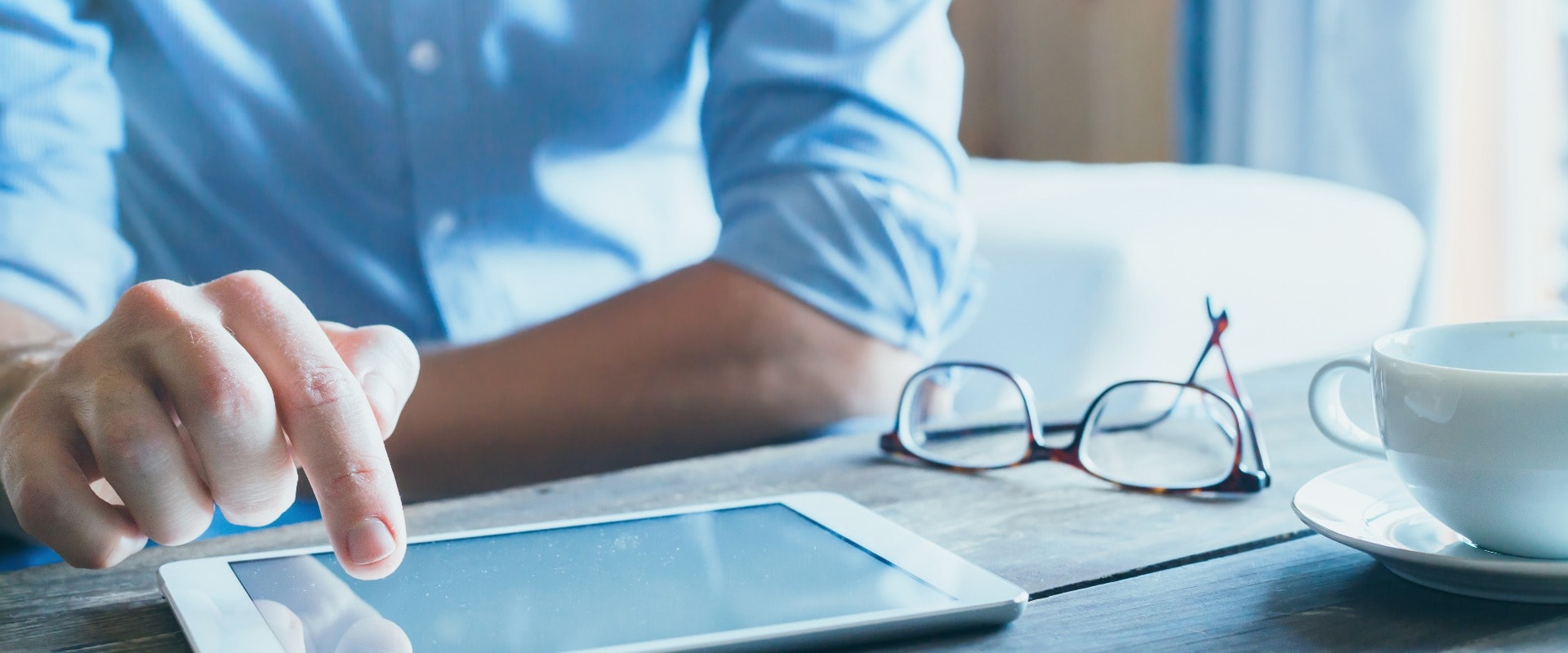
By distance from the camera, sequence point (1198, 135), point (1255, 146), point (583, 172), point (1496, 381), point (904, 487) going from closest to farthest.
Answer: point (1496, 381), point (904, 487), point (583, 172), point (1255, 146), point (1198, 135)

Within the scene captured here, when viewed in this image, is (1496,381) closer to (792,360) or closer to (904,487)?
(904,487)

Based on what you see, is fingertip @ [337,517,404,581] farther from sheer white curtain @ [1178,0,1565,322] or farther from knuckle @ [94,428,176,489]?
sheer white curtain @ [1178,0,1565,322]

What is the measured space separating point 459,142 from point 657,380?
0.24 meters

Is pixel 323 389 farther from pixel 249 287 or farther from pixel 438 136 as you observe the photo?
pixel 438 136

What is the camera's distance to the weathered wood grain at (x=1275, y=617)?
34cm

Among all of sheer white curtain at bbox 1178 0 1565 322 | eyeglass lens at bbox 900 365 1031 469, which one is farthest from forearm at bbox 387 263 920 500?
sheer white curtain at bbox 1178 0 1565 322

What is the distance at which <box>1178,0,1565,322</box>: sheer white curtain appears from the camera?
1.98 meters

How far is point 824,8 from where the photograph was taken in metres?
0.89

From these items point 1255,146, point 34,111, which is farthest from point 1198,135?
point 34,111

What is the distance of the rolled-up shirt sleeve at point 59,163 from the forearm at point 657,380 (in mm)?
247

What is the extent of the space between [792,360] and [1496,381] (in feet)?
1.70

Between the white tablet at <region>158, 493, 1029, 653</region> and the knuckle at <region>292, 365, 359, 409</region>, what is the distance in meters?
0.06

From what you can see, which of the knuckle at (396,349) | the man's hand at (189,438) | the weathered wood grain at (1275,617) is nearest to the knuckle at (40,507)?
the man's hand at (189,438)

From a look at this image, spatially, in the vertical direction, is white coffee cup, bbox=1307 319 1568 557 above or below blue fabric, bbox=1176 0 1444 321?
above
